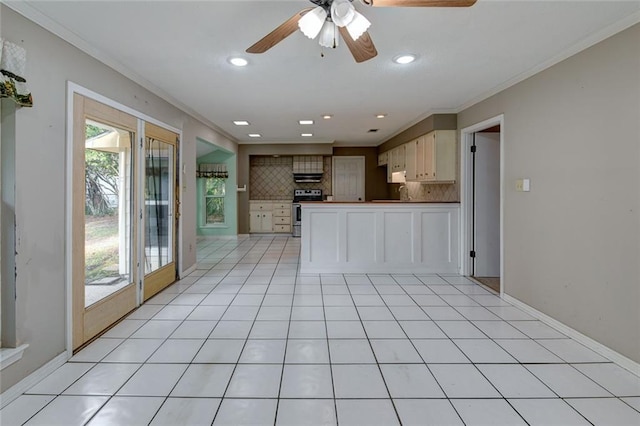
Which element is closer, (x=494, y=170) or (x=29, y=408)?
(x=29, y=408)

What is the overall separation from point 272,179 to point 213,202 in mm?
1699

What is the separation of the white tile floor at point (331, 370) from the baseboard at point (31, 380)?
5 centimetres

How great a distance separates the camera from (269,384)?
6.29 feet

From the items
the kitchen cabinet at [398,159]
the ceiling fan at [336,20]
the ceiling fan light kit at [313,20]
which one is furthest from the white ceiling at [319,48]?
the kitchen cabinet at [398,159]

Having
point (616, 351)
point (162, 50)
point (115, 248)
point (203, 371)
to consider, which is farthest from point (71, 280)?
point (616, 351)

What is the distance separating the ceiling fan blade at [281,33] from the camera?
1703 millimetres

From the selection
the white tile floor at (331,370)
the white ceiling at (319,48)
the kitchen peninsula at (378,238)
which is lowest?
the white tile floor at (331,370)

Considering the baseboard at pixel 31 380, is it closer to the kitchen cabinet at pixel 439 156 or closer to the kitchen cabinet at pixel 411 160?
the kitchen cabinet at pixel 439 156

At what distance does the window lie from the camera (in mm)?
7840

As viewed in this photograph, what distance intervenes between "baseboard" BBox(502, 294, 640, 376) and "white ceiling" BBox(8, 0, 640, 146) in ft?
7.34

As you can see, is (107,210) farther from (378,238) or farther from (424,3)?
(378,238)

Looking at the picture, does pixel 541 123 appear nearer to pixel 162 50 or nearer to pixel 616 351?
pixel 616 351

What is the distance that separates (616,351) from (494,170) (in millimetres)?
2632

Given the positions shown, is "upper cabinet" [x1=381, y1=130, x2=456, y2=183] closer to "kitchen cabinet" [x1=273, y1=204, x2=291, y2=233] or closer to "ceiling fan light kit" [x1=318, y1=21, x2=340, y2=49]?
"ceiling fan light kit" [x1=318, y1=21, x2=340, y2=49]
